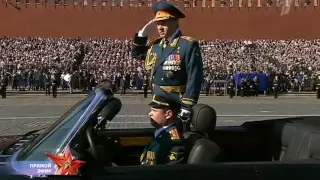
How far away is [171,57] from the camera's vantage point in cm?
473

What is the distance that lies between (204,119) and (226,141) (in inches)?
32.9

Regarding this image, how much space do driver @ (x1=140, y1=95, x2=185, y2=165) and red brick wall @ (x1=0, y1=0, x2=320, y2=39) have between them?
39944 mm

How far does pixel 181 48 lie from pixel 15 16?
41.6 m

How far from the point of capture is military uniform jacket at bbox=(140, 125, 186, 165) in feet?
11.1

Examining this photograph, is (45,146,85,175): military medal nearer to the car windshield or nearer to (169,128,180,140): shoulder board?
the car windshield

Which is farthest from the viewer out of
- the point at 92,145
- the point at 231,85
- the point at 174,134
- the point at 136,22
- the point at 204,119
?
the point at 136,22

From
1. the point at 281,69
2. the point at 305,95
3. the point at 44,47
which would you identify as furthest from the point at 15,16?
the point at 305,95

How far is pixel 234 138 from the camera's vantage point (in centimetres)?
450

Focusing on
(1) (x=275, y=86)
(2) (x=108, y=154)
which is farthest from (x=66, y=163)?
(1) (x=275, y=86)

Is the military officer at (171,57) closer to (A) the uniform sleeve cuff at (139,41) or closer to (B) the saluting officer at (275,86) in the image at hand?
(A) the uniform sleeve cuff at (139,41)

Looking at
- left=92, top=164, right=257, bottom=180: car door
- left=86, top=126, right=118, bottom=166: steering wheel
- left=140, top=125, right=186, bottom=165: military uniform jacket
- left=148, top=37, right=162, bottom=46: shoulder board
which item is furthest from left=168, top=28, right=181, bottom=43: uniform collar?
left=92, top=164, right=257, bottom=180: car door

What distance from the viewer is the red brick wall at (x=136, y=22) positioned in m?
43.6

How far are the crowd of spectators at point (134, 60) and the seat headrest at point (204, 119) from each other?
2448 centimetres

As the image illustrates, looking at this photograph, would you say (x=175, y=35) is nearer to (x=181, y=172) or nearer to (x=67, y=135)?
(x=67, y=135)
